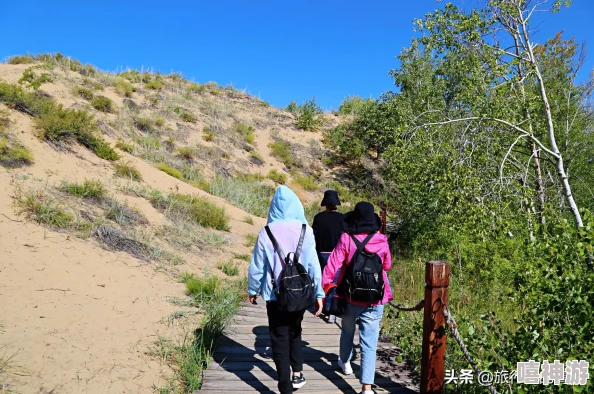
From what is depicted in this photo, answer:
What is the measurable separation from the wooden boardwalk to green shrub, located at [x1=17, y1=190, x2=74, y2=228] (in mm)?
4345

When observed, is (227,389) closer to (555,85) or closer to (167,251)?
(167,251)

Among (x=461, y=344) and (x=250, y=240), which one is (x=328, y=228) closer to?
(x=461, y=344)

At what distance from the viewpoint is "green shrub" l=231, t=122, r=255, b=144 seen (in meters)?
26.0

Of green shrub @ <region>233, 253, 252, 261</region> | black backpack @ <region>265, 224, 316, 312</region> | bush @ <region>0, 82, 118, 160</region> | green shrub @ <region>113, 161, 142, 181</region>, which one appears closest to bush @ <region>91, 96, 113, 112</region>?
bush @ <region>0, 82, 118, 160</region>

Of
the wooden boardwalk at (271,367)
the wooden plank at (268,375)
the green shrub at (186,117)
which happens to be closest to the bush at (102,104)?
the green shrub at (186,117)

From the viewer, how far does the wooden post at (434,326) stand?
3719 mm

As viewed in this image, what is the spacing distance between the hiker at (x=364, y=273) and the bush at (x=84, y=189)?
7.57 metres

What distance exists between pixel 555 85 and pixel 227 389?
1264 cm

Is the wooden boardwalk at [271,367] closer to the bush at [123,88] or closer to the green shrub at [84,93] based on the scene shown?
the green shrub at [84,93]

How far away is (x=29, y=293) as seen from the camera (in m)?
6.08

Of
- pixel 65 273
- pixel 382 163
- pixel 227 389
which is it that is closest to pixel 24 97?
pixel 65 273

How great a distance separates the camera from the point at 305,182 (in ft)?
80.2

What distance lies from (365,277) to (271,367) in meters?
1.90

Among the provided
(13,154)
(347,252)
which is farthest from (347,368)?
(13,154)
